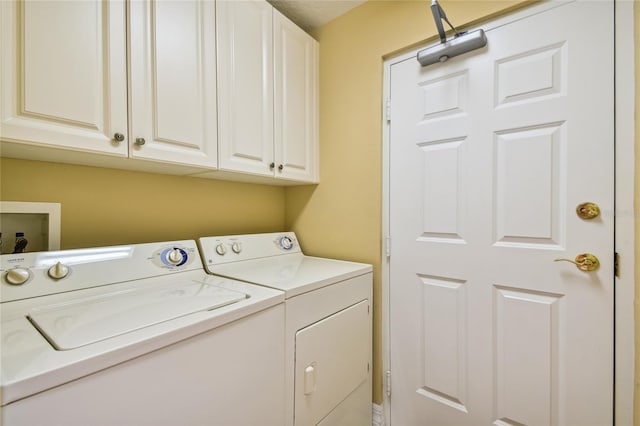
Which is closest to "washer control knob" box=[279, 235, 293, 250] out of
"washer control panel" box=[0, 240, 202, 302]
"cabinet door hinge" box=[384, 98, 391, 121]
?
"washer control panel" box=[0, 240, 202, 302]

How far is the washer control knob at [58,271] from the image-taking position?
1013mm

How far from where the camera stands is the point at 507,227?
4.21 ft

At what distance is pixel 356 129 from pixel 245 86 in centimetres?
70

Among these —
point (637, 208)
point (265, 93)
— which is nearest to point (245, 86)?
point (265, 93)

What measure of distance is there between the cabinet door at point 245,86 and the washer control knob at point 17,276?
0.80 metres

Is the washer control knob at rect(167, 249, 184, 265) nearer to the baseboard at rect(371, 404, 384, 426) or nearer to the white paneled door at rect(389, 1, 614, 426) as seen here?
the white paneled door at rect(389, 1, 614, 426)

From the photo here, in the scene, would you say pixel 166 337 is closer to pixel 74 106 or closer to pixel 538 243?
pixel 74 106

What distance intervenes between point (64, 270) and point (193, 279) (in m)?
0.47

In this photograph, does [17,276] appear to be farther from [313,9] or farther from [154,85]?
[313,9]

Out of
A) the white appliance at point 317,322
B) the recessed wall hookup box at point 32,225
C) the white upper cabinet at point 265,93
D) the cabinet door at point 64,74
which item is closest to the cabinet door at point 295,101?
the white upper cabinet at point 265,93

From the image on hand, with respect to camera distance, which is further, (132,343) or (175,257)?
(175,257)

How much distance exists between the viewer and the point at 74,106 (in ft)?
3.15

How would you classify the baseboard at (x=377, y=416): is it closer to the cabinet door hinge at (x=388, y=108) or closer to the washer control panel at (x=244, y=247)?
the washer control panel at (x=244, y=247)

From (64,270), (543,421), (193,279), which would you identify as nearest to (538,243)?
(543,421)
